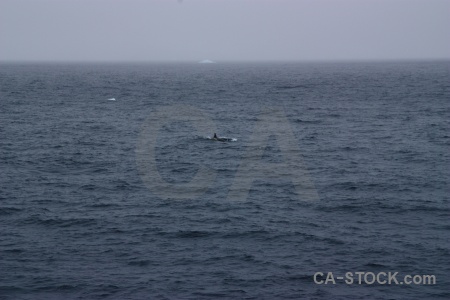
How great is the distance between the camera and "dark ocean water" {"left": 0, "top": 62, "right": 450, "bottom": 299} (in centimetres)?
2620

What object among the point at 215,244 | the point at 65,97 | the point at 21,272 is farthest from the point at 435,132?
the point at 65,97

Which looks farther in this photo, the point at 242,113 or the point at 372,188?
the point at 242,113

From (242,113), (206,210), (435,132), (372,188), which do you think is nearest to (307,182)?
(372,188)

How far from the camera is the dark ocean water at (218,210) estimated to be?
86.0 feet

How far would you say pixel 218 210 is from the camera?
36.8 metres

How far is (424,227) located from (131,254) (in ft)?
52.4

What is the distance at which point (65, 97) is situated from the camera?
11244 cm

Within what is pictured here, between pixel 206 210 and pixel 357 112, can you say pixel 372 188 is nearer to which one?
pixel 206 210

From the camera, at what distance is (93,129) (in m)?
70.1

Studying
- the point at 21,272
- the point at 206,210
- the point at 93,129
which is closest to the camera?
the point at 21,272

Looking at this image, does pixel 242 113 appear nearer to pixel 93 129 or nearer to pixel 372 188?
pixel 93 129

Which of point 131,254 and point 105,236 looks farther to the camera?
point 105,236

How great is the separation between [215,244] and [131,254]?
434 centimetres

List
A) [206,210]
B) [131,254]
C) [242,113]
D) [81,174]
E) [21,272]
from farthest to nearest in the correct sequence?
[242,113] < [81,174] < [206,210] < [131,254] < [21,272]
